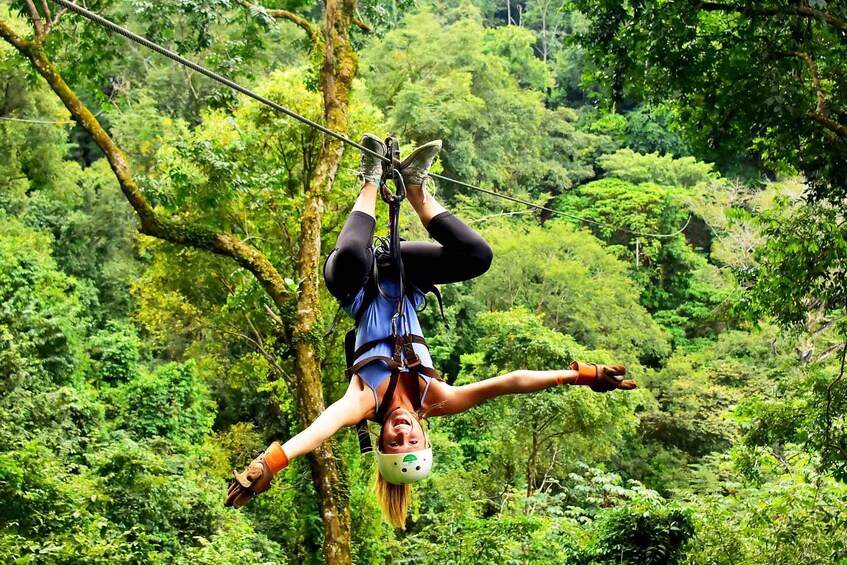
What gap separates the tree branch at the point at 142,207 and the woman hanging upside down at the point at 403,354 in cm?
287

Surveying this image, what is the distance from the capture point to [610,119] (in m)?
5.22

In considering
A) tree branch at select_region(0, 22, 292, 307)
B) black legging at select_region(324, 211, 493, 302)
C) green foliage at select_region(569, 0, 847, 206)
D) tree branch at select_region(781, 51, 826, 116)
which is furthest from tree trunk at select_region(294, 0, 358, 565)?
tree branch at select_region(781, 51, 826, 116)

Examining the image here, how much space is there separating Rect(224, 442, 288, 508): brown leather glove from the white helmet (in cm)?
45

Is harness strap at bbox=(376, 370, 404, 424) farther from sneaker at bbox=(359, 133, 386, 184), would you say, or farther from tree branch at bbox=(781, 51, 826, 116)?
tree branch at bbox=(781, 51, 826, 116)

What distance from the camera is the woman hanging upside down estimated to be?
2449 mm

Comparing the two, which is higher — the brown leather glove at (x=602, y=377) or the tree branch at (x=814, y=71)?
the tree branch at (x=814, y=71)

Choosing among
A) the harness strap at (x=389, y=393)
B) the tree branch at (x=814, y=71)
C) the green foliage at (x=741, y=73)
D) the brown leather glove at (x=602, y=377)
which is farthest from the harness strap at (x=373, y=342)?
the tree branch at (x=814, y=71)

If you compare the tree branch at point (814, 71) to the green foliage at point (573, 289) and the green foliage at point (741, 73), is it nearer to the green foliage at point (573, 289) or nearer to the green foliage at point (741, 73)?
the green foliage at point (741, 73)

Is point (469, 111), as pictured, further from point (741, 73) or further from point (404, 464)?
point (404, 464)

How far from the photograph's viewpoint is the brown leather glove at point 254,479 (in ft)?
6.59

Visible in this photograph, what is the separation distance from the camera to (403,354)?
8.21 ft

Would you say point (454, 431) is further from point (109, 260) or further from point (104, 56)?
point (104, 56)

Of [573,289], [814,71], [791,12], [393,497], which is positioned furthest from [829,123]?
[573,289]

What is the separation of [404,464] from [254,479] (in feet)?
1.80
